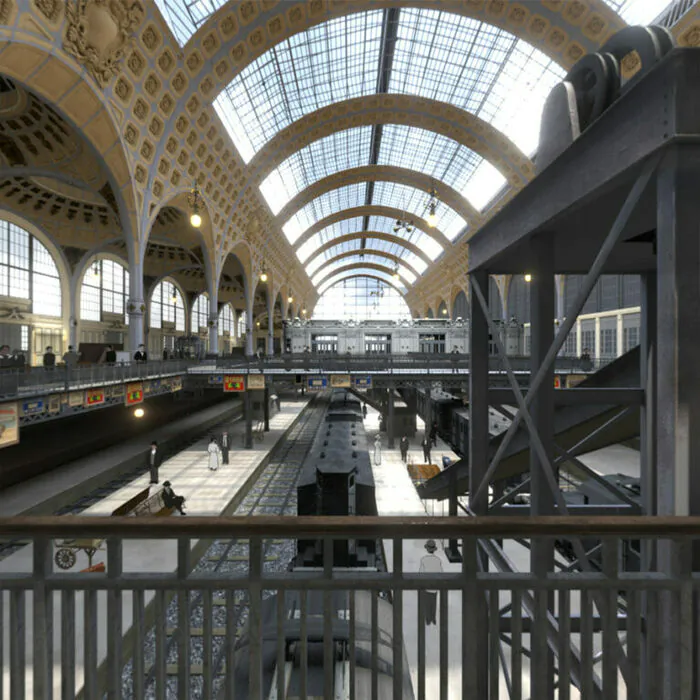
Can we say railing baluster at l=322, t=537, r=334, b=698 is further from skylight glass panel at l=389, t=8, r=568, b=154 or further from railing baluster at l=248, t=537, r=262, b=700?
skylight glass panel at l=389, t=8, r=568, b=154

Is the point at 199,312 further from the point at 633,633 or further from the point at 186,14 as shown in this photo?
the point at 633,633

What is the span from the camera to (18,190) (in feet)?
73.7

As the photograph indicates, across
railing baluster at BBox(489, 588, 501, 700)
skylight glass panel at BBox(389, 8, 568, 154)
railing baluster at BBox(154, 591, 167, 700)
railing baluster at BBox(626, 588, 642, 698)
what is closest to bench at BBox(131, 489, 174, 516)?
railing baluster at BBox(154, 591, 167, 700)

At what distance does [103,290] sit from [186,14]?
20143 millimetres

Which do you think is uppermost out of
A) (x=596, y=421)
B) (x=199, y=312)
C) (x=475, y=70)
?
(x=475, y=70)

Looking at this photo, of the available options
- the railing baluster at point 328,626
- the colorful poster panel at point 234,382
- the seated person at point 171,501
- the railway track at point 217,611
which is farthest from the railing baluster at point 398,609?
the colorful poster panel at point 234,382

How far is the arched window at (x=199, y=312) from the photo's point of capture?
46.1 metres

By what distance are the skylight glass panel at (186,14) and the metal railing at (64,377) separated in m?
13.5

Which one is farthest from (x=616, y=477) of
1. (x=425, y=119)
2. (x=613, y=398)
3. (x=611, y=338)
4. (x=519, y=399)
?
(x=425, y=119)

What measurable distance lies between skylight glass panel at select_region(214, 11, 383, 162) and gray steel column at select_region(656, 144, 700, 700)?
1004 inches

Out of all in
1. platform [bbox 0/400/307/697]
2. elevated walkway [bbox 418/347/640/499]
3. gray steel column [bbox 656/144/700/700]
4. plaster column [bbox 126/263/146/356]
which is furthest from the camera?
plaster column [bbox 126/263/146/356]

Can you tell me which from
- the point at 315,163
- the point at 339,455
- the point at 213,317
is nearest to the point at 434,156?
the point at 315,163

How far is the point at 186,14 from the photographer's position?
17016 millimetres

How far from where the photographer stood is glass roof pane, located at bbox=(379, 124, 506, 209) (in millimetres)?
37531
